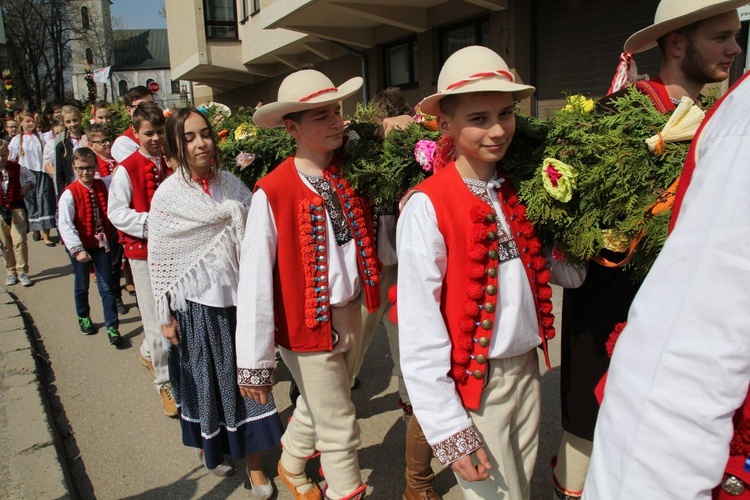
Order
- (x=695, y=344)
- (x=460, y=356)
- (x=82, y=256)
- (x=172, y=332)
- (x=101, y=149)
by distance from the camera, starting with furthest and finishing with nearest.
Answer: (x=101, y=149), (x=82, y=256), (x=172, y=332), (x=460, y=356), (x=695, y=344)

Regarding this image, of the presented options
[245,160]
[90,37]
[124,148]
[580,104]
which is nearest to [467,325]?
[580,104]

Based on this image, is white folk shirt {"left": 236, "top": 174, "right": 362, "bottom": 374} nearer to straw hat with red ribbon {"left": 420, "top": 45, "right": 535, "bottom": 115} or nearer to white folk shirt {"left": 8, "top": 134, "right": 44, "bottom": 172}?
straw hat with red ribbon {"left": 420, "top": 45, "right": 535, "bottom": 115}

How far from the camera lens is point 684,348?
2.64 feet

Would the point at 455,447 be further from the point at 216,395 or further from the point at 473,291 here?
the point at 216,395

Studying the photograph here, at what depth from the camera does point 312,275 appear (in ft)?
8.16

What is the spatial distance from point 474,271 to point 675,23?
3.99 ft

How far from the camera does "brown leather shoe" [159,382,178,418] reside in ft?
12.5

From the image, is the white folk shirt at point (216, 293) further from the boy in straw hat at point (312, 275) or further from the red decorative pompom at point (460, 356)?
the red decorative pompom at point (460, 356)

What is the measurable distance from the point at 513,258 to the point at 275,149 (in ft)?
6.28

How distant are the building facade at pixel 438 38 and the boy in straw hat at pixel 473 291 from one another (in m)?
2.54

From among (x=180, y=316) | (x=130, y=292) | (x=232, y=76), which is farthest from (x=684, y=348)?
(x=232, y=76)

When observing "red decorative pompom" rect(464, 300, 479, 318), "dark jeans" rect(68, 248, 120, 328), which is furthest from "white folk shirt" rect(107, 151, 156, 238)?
"red decorative pompom" rect(464, 300, 479, 318)

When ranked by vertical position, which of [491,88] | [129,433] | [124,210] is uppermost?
[491,88]

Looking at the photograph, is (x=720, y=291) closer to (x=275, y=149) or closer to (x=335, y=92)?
(x=335, y=92)
